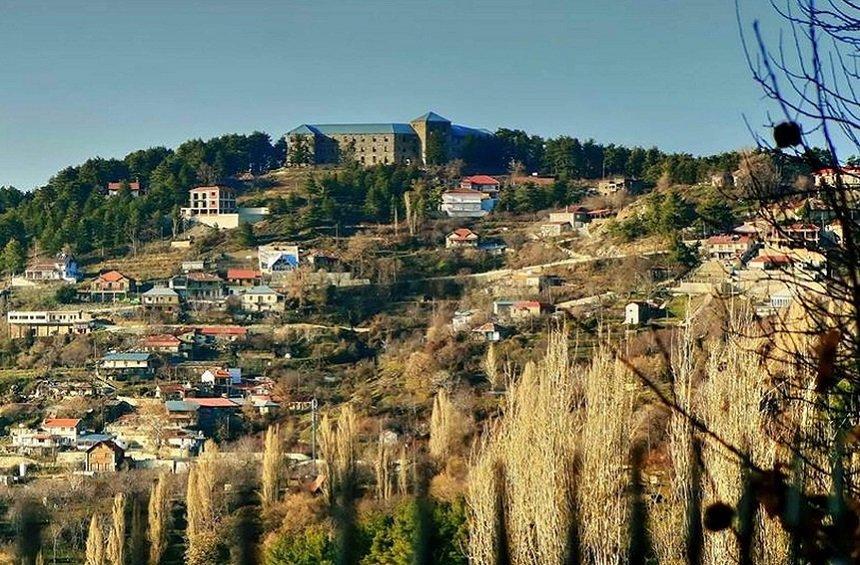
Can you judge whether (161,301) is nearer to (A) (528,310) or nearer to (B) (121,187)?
(A) (528,310)

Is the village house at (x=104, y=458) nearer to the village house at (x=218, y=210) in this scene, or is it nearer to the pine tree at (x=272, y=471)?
the pine tree at (x=272, y=471)

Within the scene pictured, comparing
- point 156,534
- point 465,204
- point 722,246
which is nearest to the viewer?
point 156,534


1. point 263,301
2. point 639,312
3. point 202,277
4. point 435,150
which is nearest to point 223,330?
point 263,301

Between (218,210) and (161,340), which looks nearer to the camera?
(161,340)

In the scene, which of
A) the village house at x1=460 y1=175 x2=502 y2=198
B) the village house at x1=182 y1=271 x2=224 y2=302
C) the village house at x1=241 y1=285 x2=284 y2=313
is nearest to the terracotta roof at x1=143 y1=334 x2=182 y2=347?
the village house at x1=241 y1=285 x2=284 y2=313

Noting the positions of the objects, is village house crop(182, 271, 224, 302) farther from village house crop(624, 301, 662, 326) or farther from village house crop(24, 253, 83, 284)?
village house crop(624, 301, 662, 326)
